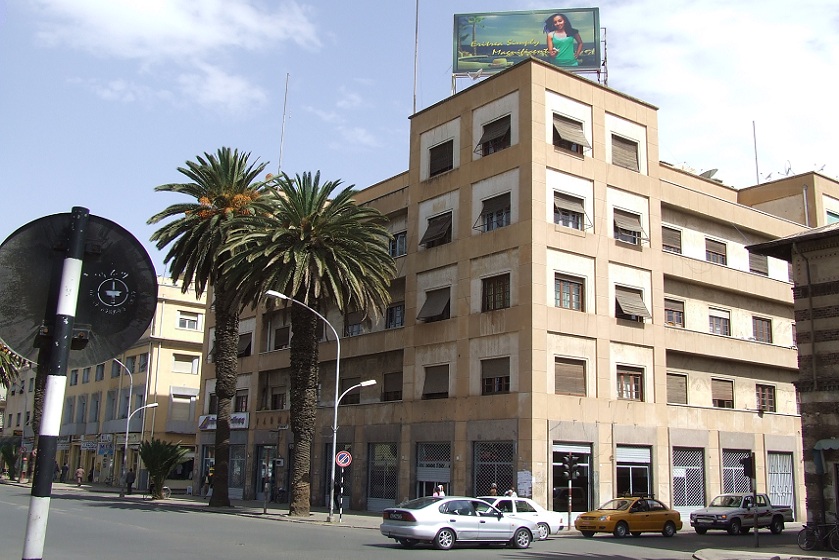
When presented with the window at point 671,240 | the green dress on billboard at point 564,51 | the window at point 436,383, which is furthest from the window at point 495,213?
the window at point 671,240

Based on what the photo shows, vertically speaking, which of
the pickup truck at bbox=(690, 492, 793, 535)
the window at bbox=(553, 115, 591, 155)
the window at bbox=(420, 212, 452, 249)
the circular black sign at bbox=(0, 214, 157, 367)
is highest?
the window at bbox=(553, 115, 591, 155)

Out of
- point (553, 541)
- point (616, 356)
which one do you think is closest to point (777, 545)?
point (553, 541)

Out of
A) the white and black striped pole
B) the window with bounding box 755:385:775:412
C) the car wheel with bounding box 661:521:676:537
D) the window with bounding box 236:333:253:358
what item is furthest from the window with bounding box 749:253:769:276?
the white and black striped pole

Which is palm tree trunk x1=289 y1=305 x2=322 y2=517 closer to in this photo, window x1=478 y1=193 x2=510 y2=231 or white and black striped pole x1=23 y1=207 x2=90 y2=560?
window x1=478 y1=193 x2=510 y2=231

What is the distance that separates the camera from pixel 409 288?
42.9 metres

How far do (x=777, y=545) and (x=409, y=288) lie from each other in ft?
71.5

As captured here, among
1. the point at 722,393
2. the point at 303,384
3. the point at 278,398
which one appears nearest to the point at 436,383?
the point at 303,384

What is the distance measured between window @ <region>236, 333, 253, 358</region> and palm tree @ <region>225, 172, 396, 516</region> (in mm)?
18626

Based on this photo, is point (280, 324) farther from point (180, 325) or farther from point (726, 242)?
point (726, 242)

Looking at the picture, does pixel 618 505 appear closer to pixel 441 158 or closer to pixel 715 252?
pixel 715 252

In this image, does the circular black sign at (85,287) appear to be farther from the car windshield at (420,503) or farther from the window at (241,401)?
the window at (241,401)

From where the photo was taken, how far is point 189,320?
7469cm

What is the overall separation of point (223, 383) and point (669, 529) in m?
22.9

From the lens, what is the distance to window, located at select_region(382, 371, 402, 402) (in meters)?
43.2
